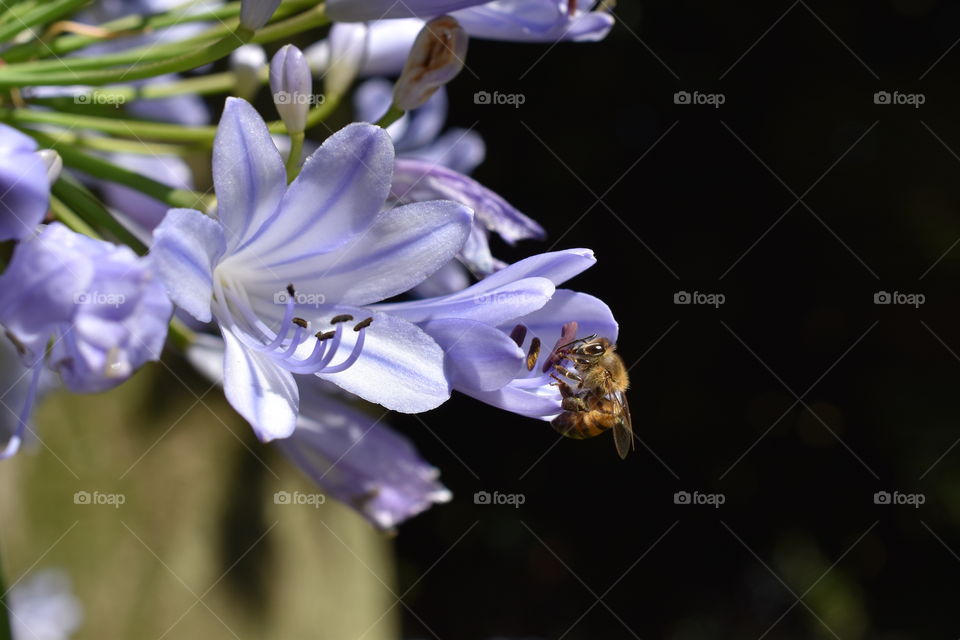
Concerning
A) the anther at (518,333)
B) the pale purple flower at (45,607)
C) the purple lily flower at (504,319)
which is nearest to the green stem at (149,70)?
the purple lily flower at (504,319)

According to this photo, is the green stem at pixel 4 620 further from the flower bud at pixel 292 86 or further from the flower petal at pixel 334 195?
the flower bud at pixel 292 86

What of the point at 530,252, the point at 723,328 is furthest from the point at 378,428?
the point at 723,328

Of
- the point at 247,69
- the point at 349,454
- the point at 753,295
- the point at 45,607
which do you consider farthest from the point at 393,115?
the point at 753,295

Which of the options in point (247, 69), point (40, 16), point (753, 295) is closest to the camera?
point (40, 16)

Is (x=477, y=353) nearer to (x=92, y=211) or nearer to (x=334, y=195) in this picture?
(x=334, y=195)

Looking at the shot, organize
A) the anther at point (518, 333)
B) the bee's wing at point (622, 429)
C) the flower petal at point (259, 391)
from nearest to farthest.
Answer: the flower petal at point (259, 391), the anther at point (518, 333), the bee's wing at point (622, 429)

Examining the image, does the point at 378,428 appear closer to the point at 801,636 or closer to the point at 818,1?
the point at 818,1
